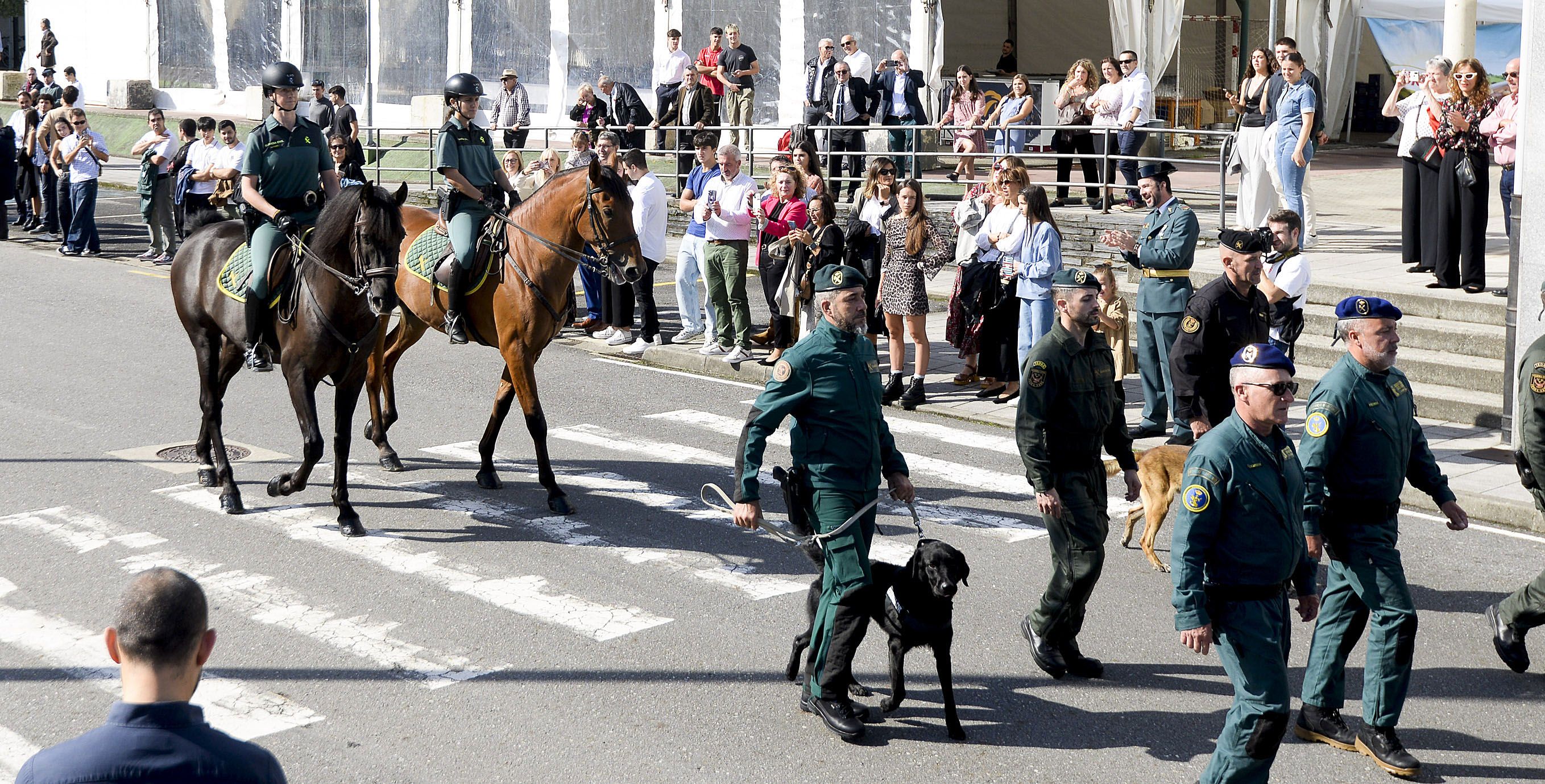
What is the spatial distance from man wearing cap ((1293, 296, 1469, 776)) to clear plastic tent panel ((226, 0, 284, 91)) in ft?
124

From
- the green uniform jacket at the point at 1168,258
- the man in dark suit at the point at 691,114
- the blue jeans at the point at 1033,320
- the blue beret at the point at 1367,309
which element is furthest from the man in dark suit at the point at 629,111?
the blue beret at the point at 1367,309

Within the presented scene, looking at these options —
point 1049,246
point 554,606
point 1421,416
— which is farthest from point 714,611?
point 1421,416

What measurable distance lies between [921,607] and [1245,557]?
158cm

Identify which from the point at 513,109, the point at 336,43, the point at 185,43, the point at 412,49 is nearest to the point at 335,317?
the point at 513,109

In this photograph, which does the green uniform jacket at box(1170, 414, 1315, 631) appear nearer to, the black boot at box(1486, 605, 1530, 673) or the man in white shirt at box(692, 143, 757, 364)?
the black boot at box(1486, 605, 1530, 673)

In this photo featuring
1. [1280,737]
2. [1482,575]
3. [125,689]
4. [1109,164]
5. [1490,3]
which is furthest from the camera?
[1490,3]

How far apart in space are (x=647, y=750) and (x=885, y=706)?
1094 mm

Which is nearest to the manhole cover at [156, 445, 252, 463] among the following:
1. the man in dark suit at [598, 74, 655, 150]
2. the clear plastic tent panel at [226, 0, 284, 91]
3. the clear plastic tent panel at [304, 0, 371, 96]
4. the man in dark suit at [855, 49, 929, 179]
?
the man in dark suit at [855, 49, 929, 179]

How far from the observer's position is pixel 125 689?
11.4 feet

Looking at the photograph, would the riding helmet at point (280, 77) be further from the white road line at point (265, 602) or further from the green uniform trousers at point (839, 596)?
the green uniform trousers at point (839, 596)

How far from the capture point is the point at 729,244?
15.1 metres

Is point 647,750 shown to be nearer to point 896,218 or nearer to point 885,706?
point 885,706

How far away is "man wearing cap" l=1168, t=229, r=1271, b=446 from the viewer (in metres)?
9.75

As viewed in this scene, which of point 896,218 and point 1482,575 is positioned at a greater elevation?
point 896,218
